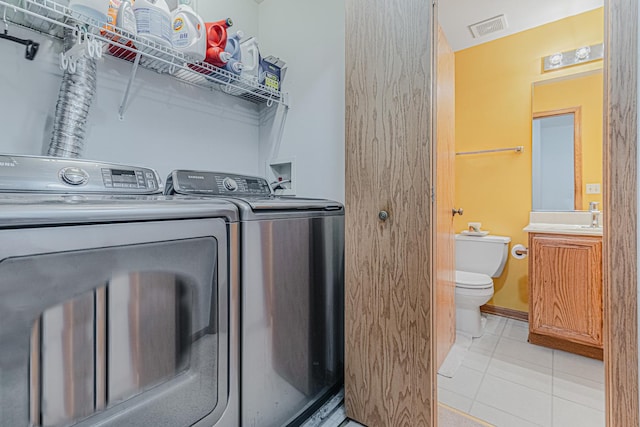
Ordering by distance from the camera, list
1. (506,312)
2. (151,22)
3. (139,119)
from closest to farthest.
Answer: (151,22) < (139,119) < (506,312)

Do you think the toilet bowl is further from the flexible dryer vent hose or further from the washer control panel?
the flexible dryer vent hose

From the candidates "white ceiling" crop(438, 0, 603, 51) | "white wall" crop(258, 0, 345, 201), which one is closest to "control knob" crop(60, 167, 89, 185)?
"white wall" crop(258, 0, 345, 201)

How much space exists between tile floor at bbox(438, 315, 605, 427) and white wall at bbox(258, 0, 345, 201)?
4.41 ft

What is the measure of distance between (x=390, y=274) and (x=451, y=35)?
2609 mm

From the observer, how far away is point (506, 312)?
277cm

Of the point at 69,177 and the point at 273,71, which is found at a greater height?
the point at 273,71

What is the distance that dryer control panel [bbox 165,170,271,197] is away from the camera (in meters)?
1.38

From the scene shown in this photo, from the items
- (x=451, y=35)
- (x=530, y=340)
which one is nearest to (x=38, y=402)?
(x=530, y=340)

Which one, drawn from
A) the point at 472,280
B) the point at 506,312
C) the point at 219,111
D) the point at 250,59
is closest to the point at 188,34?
the point at 250,59

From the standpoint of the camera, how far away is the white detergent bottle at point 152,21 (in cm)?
133

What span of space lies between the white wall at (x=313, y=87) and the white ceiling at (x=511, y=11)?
3.75 ft

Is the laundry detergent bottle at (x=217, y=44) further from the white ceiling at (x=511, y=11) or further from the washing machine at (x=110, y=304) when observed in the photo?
the white ceiling at (x=511, y=11)

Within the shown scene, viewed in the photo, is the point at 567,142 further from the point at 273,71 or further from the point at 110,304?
the point at 110,304

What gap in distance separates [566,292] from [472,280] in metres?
0.59
